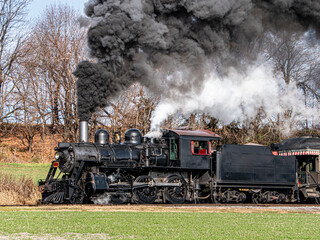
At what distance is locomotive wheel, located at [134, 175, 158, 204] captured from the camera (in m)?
15.8

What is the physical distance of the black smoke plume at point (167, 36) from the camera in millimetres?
16234

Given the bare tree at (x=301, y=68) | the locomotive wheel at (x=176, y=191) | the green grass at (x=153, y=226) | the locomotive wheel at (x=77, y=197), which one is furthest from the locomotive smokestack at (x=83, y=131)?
the bare tree at (x=301, y=68)

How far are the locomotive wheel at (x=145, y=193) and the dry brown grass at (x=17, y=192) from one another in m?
3.76

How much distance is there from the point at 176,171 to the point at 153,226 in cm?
795

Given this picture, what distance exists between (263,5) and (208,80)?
4.12m

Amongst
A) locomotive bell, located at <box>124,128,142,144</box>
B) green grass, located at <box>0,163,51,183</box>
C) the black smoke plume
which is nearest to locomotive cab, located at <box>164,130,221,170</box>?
locomotive bell, located at <box>124,128,142,144</box>

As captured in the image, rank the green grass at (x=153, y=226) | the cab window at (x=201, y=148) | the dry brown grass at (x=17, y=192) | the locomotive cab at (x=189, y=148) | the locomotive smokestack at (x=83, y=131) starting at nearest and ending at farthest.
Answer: the green grass at (x=153, y=226) → the dry brown grass at (x=17, y=192) → the locomotive smokestack at (x=83, y=131) → the locomotive cab at (x=189, y=148) → the cab window at (x=201, y=148)

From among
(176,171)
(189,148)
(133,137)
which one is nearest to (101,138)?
(133,137)

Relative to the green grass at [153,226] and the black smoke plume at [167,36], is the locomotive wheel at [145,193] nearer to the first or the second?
the black smoke plume at [167,36]

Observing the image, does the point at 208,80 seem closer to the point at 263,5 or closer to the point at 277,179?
the point at 263,5

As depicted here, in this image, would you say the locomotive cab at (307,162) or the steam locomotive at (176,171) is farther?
the locomotive cab at (307,162)

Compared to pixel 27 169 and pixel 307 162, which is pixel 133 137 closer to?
pixel 307 162

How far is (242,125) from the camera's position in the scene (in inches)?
1296

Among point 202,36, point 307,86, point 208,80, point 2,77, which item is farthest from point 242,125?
point 2,77
